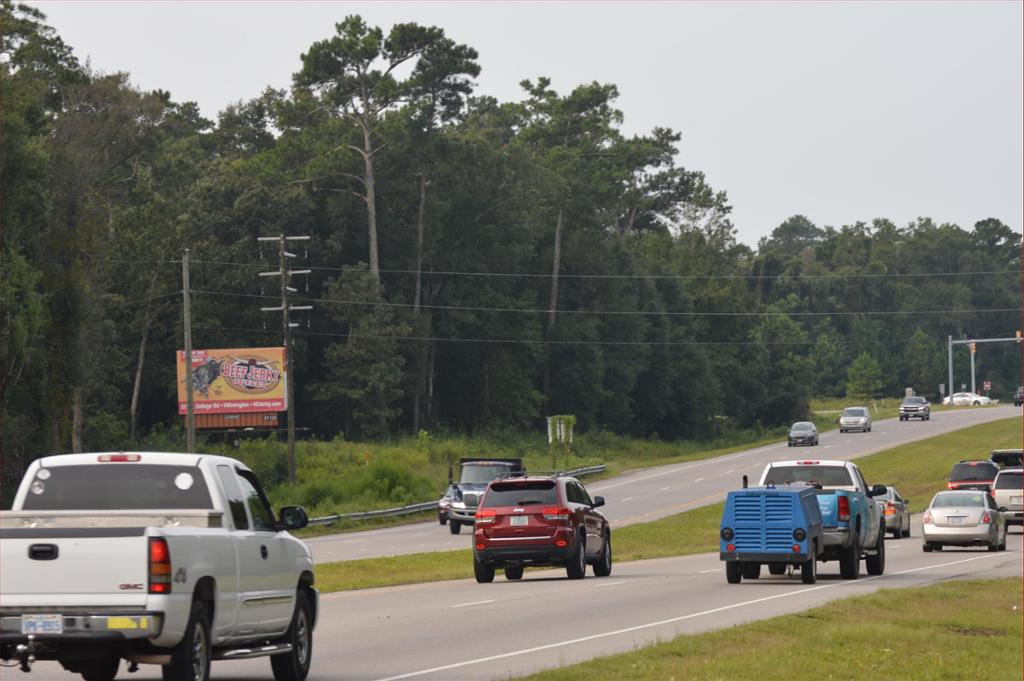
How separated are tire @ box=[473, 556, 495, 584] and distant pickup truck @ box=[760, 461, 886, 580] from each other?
525cm

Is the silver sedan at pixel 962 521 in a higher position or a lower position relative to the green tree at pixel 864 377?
lower

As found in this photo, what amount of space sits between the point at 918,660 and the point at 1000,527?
2611cm

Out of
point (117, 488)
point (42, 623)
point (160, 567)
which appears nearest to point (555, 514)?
point (117, 488)

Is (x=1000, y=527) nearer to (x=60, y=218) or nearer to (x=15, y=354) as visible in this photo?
(x=15, y=354)

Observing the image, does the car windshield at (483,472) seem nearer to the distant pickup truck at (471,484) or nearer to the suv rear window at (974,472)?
the distant pickup truck at (471,484)

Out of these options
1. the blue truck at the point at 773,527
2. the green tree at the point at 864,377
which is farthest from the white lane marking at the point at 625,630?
the green tree at the point at 864,377

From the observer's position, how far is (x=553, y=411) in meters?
116

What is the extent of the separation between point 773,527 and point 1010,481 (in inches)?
974

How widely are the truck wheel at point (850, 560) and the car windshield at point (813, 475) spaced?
121 cm

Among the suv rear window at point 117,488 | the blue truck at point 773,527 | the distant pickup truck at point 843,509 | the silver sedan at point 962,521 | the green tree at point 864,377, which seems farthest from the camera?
the green tree at point 864,377

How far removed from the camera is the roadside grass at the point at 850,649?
15289 millimetres

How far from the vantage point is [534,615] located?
22.5 meters

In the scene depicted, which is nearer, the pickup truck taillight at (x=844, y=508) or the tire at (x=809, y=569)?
the tire at (x=809, y=569)

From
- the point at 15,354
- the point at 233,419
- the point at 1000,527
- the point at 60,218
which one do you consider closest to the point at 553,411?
the point at 233,419
